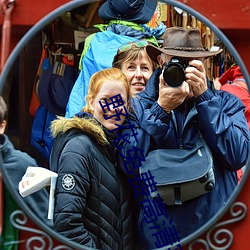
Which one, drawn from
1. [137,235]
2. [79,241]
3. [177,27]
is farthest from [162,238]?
[177,27]

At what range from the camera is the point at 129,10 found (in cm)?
294

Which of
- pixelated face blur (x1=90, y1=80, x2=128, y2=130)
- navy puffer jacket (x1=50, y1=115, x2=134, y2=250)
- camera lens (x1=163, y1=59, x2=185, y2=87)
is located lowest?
navy puffer jacket (x1=50, y1=115, x2=134, y2=250)

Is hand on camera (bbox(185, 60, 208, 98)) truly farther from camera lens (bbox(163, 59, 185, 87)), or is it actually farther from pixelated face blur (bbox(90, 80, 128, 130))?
pixelated face blur (bbox(90, 80, 128, 130))

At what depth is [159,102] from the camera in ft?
9.59

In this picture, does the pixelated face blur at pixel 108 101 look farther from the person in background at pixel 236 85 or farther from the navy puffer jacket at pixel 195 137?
the person in background at pixel 236 85

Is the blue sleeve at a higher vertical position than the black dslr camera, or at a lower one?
lower

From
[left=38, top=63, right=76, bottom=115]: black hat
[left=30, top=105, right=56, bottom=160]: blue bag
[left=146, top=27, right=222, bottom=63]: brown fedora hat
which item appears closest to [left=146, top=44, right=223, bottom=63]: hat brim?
[left=146, top=27, right=222, bottom=63]: brown fedora hat

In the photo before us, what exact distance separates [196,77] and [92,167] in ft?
1.37

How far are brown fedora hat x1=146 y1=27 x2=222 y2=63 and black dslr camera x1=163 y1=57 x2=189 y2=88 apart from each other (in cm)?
5

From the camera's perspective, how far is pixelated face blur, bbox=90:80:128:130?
115 inches

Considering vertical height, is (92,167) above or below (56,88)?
below

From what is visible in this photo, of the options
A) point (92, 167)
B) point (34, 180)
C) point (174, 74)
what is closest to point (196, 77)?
point (174, 74)

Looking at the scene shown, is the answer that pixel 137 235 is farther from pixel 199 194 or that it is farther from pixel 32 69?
pixel 32 69

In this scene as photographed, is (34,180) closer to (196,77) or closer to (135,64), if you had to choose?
(135,64)
